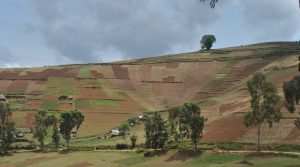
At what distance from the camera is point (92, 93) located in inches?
7431

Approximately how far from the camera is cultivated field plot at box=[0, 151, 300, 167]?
8256 centimetres

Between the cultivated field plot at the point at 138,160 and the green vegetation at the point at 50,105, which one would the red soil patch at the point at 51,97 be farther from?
the cultivated field plot at the point at 138,160

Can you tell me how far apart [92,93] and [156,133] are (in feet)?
278

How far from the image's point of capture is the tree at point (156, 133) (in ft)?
348

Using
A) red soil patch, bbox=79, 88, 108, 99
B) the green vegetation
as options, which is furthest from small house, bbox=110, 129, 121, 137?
red soil patch, bbox=79, 88, 108, 99

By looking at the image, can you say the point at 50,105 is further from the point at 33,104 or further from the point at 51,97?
the point at 51,97

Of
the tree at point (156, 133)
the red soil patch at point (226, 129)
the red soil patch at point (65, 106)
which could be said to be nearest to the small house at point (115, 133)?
the red soil patch at point (226, 129)

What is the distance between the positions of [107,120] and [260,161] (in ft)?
269

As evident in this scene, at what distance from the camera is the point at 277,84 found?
148m

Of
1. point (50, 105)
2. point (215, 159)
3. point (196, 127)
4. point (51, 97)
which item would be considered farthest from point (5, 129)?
point (215, 159)

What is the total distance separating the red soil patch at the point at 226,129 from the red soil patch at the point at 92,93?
70713mm

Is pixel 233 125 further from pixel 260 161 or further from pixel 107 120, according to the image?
pixel 107 120

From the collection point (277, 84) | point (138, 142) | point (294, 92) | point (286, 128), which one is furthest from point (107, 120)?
point (294, 92)

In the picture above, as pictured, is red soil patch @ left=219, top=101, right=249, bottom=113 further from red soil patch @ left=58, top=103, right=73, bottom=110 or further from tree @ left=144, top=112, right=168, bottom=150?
red soil patch @ left=58, top=103, right=73, bottom=110
